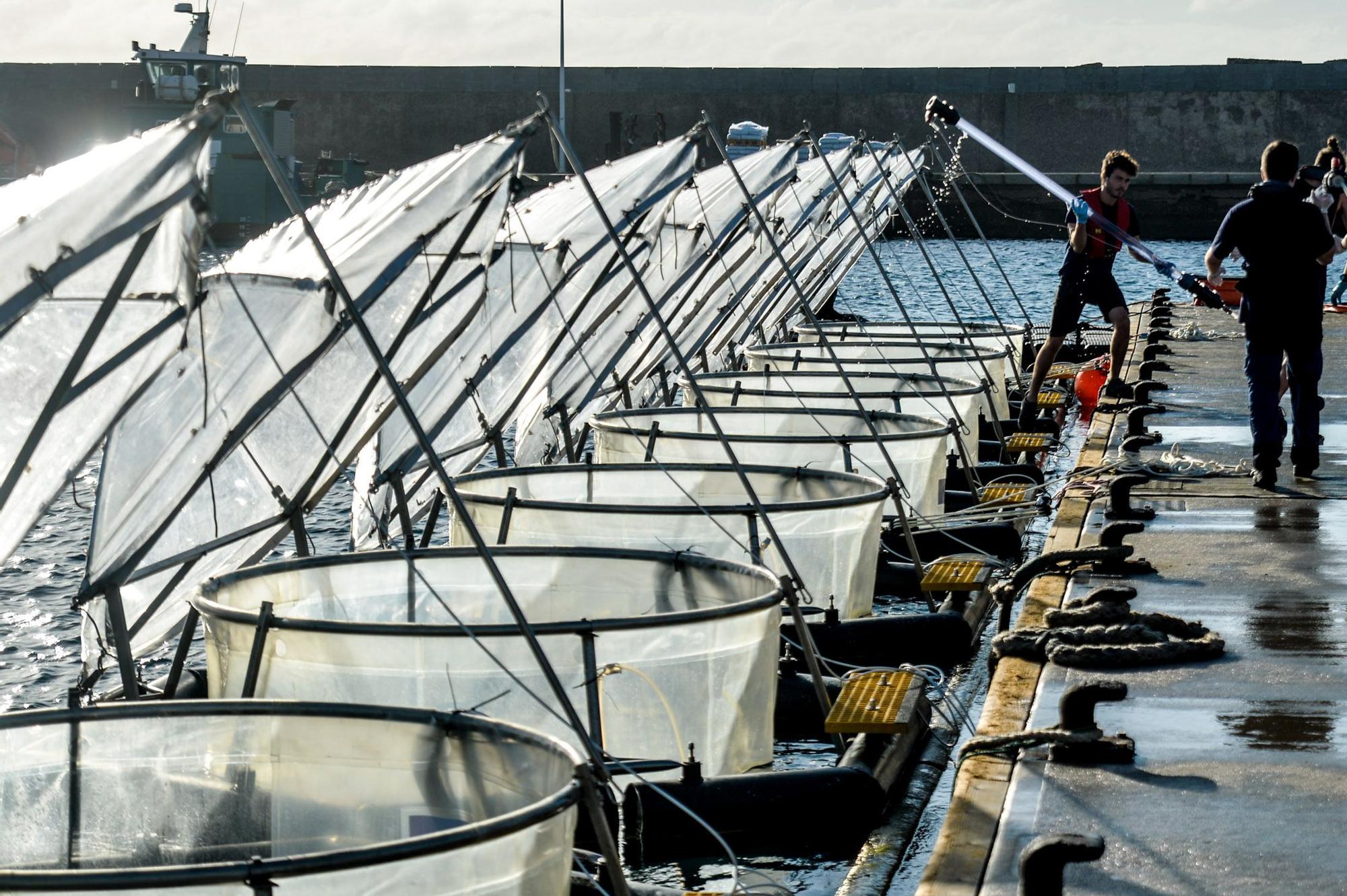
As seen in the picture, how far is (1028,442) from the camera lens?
20.4 m

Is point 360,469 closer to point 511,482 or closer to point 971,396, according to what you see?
point 511,482

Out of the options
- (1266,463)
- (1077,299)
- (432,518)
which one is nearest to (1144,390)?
(1077,299)

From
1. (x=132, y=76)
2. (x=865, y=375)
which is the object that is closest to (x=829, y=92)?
(x=132, y=76)

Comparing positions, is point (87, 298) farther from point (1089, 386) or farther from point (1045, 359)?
point (1089, 386)

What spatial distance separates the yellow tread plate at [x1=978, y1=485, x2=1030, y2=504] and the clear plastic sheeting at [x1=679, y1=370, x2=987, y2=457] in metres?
0.44

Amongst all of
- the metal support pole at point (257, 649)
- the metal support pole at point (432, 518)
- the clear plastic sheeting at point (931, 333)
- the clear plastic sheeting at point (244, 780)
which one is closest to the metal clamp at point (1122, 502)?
the metal support pole at point (432, 518)

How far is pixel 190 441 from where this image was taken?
10414mm

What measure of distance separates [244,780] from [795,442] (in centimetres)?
852

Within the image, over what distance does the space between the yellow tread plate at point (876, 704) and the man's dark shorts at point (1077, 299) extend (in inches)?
329

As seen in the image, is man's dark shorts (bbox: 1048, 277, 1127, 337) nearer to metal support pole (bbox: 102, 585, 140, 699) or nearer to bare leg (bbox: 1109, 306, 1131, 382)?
bare leg (bbox: 1109, 306, 1131, 382)

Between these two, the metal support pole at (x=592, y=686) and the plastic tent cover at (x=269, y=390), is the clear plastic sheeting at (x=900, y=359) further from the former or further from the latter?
the metal support pole at (x=592, y=686)

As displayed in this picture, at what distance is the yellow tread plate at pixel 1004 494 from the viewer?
1708 cm

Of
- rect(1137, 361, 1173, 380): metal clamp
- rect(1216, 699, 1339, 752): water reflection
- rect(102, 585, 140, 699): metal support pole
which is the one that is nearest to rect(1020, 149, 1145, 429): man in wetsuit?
rect(1137, 361, 1173, 380): metal clamp

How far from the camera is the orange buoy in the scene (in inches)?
974
